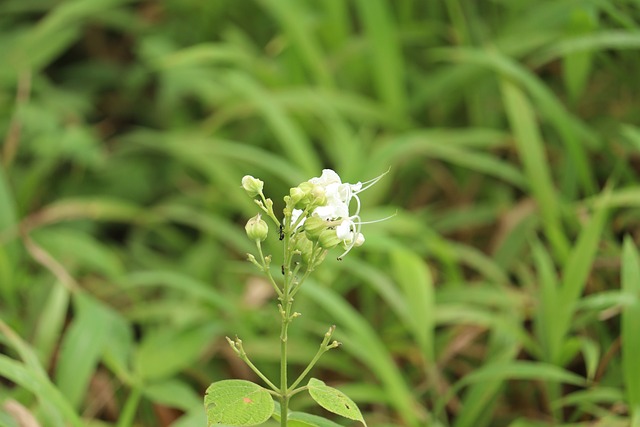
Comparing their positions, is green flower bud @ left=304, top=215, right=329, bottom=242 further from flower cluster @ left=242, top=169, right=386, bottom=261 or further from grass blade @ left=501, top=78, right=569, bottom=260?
grass blade @ left=501, top=78, right=569, bottom=260

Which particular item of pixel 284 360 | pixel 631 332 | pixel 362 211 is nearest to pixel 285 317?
pixel 284 360

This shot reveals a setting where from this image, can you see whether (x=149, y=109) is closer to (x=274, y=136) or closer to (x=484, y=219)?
(x=274, y=136)

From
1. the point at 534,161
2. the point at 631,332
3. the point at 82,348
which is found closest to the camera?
the point at 631,332

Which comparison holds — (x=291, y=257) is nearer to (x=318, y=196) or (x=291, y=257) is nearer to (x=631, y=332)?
(x=318, y=196)

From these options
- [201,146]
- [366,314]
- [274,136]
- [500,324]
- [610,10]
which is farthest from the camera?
[274,136]

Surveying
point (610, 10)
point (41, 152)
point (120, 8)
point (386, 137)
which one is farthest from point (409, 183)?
point (120, 8)

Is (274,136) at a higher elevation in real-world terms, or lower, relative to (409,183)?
higher
